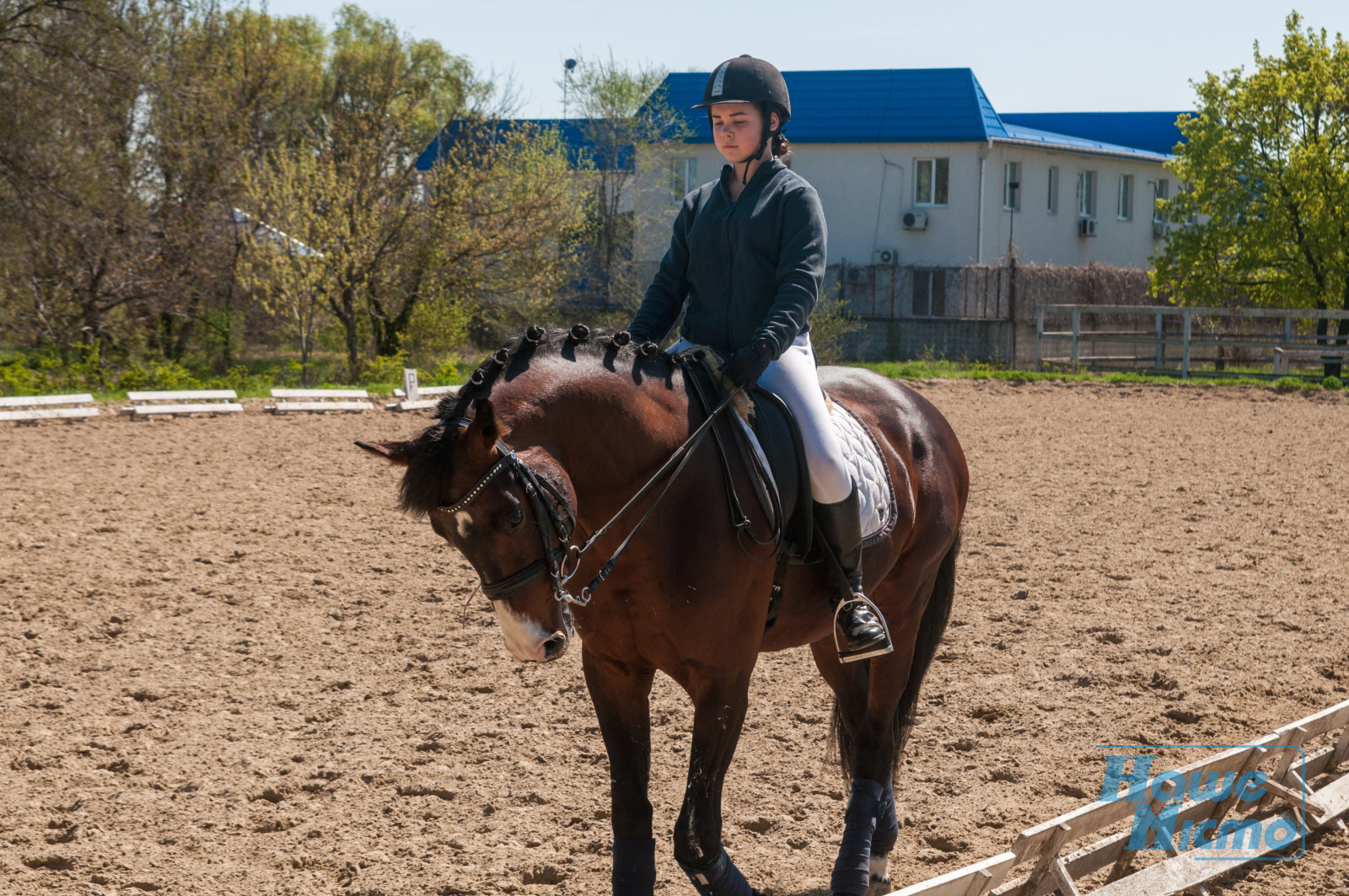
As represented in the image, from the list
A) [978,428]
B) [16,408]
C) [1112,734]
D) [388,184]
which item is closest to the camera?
[1112,734]

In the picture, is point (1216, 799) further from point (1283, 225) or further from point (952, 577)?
point (1283, 225)

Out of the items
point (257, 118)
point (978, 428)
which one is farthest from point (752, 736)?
point (257, 118)

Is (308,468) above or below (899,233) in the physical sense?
below

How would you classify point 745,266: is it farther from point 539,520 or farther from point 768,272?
point 539,520

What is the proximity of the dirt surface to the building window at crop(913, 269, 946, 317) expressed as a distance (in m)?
17.7

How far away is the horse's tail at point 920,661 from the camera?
396cm

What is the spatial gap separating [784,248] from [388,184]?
56.9ft

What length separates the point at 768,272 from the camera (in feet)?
10.6

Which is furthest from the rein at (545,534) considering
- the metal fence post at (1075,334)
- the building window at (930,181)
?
the building window at (930,181)

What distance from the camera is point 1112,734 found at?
469 centimetres

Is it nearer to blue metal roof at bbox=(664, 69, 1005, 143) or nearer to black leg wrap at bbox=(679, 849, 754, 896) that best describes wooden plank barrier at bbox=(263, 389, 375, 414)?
black leg wrap at bbox=(679, 849, 754, 896)

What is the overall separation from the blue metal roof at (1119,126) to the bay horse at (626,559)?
38.1 m

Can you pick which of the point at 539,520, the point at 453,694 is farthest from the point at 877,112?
the point at 539,520

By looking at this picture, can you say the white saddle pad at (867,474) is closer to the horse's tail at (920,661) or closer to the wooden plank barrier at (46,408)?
the horse's tail at (920,661)
